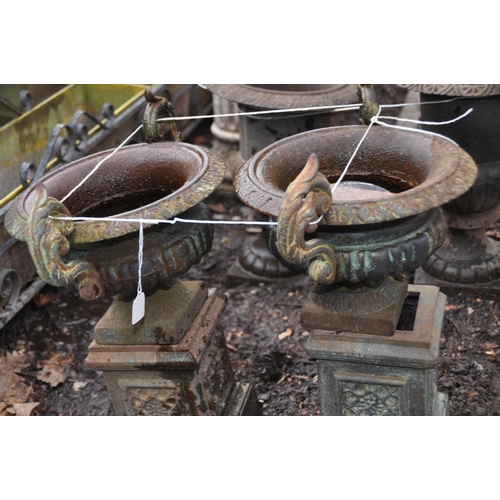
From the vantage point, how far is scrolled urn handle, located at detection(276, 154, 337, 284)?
1975 millimetres

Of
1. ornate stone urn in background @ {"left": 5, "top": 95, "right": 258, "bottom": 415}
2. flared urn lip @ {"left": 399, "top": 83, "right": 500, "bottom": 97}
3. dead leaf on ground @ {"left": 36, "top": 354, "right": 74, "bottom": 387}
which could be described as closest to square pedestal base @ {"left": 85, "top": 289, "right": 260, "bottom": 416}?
ornate stone urn in background @ {"left": 5, "top": 95, "right": 258, "bottom": 415}

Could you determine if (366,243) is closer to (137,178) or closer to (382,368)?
(382,368)

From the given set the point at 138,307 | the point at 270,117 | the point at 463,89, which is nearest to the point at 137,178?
the point at 138,307

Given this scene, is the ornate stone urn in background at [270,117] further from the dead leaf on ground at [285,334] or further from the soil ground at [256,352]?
the dead leaf on ground at [285,334]

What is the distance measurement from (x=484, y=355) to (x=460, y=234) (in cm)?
76

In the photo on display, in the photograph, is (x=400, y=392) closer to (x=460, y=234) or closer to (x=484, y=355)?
(x=484, y=355)

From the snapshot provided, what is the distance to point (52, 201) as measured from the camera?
7.17 ft

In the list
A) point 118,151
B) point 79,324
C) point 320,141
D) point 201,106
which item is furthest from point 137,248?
point 201,106

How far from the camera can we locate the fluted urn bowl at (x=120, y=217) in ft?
7.21

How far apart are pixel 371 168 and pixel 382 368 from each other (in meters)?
0.79

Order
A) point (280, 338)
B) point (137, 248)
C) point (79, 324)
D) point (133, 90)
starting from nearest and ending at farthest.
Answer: point (137, 248)
point (280, 338)
point (79, 324)
point (133, 90)

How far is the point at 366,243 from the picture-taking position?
222 centimetres

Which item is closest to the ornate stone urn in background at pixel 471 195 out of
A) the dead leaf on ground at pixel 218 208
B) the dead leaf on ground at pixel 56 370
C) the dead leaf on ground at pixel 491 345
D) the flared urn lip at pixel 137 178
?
the dead leaf on ground at pixel 491 345

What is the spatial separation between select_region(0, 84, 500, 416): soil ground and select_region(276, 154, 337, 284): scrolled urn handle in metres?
1.37
